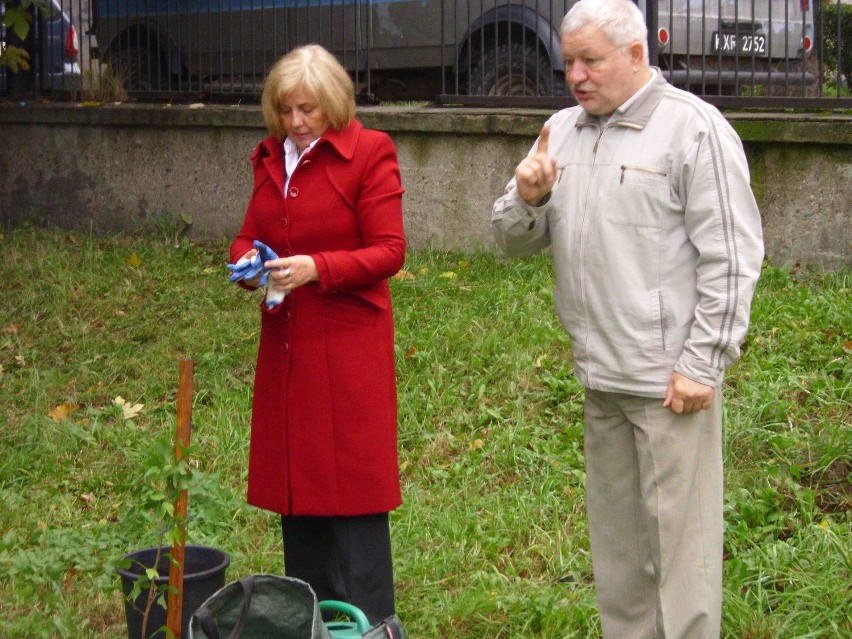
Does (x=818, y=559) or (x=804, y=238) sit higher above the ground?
(x=804, y=238)

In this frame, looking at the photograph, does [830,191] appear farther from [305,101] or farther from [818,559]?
[305,101]

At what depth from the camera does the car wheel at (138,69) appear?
385 inches

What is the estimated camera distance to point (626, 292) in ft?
10.1

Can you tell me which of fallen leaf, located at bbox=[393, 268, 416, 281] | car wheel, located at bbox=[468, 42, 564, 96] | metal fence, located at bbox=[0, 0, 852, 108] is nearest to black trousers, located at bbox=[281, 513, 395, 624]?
fallen leaf, located at bbox=[393, 268, 416, 281]

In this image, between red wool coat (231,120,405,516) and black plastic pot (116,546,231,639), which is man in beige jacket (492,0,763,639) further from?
black plastic pot (116,546,231,639)

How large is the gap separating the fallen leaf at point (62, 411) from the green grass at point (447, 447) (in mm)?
25

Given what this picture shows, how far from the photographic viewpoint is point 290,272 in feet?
11.0

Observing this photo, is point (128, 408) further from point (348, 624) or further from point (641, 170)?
A: point (641, 170)

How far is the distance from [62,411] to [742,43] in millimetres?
4629

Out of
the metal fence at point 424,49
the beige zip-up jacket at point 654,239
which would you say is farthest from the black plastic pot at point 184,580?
the metal fence at point 424,49

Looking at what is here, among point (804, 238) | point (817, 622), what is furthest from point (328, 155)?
point (804, 238)

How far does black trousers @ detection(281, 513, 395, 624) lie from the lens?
3.67 m

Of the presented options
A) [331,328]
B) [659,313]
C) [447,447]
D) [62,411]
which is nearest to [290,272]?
[331,328]

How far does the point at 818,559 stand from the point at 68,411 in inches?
146
